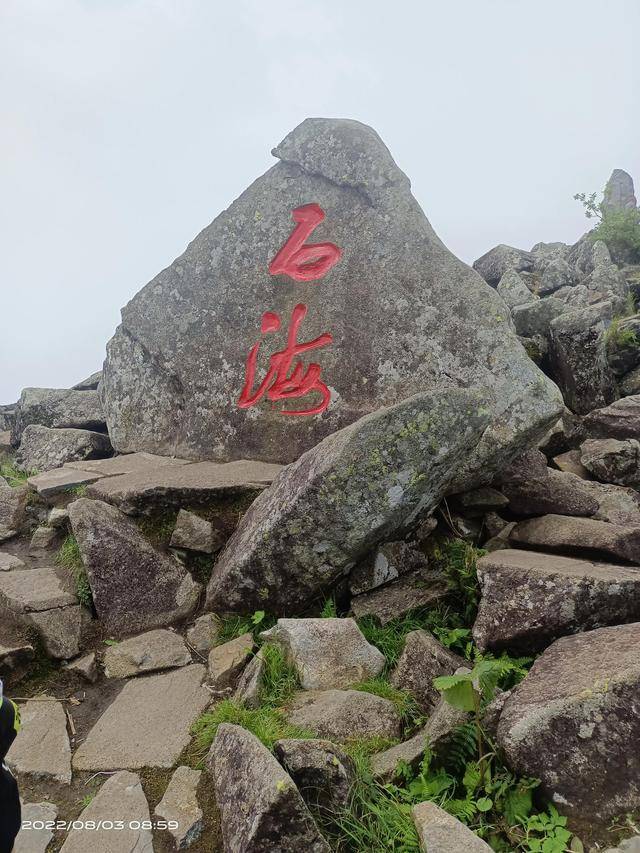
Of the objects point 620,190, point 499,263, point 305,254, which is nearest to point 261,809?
point 305,254

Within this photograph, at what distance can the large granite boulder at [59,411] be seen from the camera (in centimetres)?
1130

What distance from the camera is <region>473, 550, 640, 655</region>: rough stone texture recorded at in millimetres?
4434

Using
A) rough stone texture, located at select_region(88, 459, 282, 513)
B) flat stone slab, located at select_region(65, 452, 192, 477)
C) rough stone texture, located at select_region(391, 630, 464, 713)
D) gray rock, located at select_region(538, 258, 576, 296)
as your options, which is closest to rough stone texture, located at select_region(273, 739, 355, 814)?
rough stone texture, located at select_region(391, 630, 464, 713)

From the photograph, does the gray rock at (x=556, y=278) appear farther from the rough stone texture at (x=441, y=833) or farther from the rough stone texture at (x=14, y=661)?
the rough stone texture at (x=441, y=833)

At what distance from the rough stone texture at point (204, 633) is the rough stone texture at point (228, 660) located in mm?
137

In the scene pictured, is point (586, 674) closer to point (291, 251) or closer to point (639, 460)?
point (639, 460)

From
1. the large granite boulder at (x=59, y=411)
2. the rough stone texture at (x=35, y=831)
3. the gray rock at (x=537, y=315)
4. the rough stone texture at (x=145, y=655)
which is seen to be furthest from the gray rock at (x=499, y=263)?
the rough stone texture at (x=35, y=831)

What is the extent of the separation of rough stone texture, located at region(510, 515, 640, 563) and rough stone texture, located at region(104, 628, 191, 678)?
3737 millimetres

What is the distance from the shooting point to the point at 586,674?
3.55 m

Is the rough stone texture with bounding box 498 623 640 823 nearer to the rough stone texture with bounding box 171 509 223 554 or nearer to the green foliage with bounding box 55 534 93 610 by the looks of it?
the rough stone texture with bounding box 171 509 223 554

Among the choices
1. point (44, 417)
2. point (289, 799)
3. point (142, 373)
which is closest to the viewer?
point (289, 799)

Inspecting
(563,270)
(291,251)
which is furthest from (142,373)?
(563,270)

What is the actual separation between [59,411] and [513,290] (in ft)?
47.5

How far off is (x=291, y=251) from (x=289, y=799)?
21.8 ft
